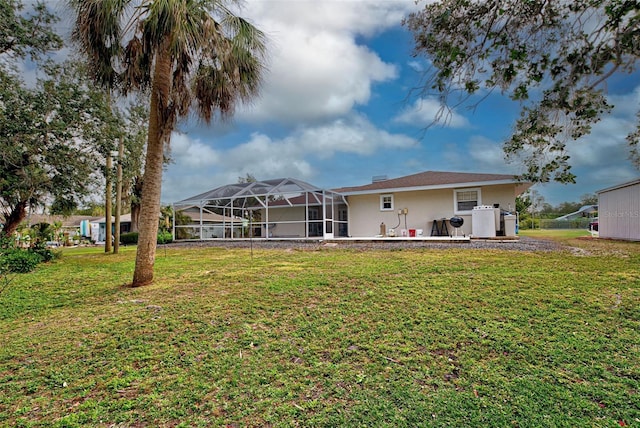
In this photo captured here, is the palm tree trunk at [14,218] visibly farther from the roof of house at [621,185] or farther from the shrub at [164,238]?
the roof of house at [621,185]

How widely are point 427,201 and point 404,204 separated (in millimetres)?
1132

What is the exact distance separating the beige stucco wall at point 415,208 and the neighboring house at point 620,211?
443cm

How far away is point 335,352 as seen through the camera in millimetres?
3607

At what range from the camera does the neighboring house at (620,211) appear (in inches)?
516

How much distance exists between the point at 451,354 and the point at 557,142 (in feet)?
9.81

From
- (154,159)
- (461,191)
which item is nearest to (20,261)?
(154,159)

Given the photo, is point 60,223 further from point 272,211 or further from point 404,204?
point 404,204

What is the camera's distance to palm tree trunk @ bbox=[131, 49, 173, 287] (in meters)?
6.61

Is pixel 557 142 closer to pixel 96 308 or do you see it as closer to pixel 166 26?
pixel 166 26

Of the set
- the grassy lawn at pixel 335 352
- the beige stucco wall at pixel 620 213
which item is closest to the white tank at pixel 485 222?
the beige stucco wall at pixel 620 213

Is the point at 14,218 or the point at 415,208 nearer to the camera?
the point at 14,218

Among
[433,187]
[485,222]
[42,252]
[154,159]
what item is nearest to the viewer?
[154,159]


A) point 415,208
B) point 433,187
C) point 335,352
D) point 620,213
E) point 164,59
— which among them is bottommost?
point 335,352

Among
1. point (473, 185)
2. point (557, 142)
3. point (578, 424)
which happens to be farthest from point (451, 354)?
point (473, 185)
